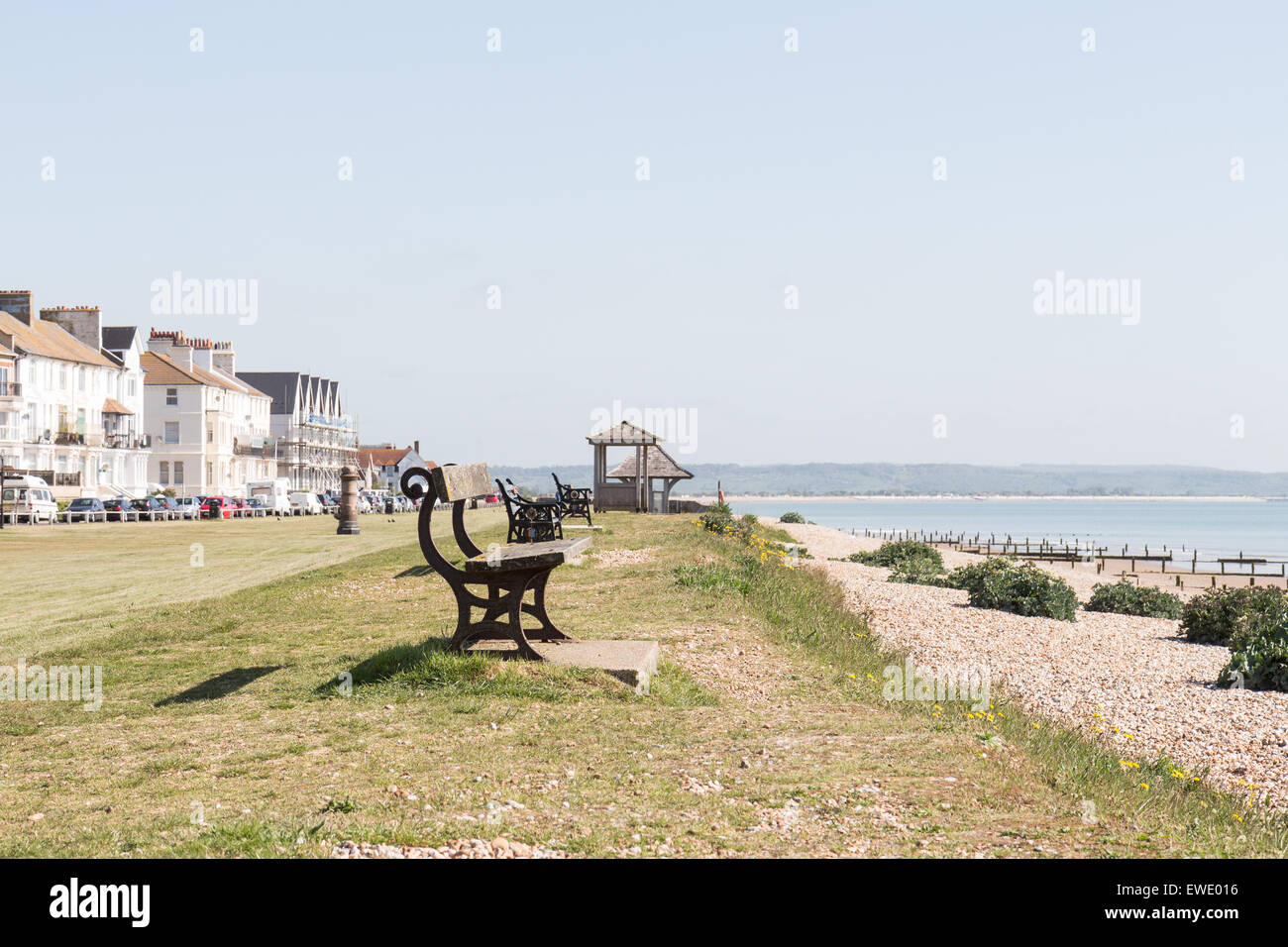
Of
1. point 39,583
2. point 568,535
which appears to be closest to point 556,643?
point 568,535

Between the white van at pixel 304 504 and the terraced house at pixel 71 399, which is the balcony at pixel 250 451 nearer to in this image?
the terraced house at pixel 71 399

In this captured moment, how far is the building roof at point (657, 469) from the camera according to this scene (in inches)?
1879

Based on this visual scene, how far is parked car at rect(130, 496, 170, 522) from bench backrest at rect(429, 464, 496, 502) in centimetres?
4989

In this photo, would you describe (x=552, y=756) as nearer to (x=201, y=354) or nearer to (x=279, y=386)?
(x=201, y=354)

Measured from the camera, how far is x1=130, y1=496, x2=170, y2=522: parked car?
56625 mm

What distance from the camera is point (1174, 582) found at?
2137 inches

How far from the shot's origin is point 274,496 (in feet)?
226

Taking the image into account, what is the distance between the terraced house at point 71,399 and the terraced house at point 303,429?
25.0 metres

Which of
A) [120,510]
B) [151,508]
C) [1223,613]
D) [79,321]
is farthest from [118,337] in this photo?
[1223,613]

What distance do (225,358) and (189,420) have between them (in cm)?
1705

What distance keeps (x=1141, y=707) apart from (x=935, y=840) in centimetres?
982

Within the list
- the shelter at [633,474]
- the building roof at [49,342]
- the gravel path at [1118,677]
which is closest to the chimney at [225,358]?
the building roof at [49,342]

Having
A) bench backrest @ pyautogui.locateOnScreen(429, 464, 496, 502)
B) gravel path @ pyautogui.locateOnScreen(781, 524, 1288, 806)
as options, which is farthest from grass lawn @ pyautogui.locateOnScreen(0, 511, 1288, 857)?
gravel path @ pyautogui.locateOnScreen(781, 524, 1288, 806)
